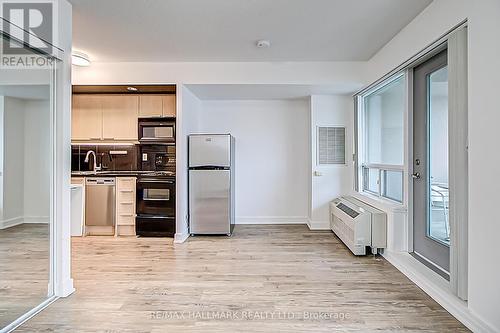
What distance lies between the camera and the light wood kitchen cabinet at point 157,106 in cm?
475

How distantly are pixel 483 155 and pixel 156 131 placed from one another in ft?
13.3

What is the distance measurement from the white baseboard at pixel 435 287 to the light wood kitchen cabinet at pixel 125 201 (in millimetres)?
3548

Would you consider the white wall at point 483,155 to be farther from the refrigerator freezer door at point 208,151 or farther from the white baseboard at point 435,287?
the refrigerator freezer door at point 208,151

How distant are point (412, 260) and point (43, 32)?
4.03 metres

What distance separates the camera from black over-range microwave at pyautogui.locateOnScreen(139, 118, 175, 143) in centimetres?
470

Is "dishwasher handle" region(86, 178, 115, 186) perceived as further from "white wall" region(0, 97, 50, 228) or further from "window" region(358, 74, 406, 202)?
"window" region(358, 74, 406, 202)

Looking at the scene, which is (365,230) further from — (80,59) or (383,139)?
(80,59)

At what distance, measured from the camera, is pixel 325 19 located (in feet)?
9.84

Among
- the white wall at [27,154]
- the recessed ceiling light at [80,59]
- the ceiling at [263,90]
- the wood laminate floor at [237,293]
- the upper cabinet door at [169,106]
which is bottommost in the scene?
the wood laminate floor at [237,293]

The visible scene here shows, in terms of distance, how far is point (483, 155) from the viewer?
202 centimetres

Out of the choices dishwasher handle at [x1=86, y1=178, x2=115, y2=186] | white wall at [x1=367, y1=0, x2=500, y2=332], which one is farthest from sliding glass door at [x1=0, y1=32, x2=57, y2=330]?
white wall at [x1=367, y1=0, x2=500, y2=332]

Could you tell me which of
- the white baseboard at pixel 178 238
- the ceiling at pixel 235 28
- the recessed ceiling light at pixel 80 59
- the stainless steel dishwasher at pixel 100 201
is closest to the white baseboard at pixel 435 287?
the ceiling at pixel 235 28

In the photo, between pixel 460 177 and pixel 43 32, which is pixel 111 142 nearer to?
pixel 43 32

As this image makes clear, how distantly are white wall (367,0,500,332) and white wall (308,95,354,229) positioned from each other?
277 centimetres
